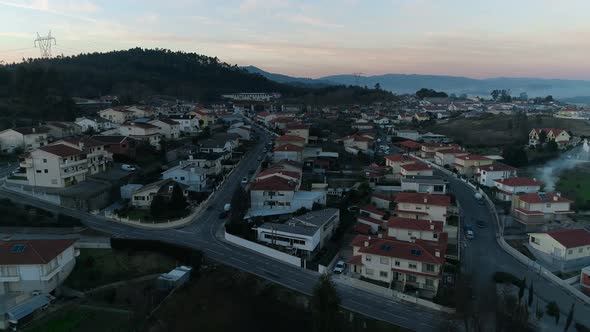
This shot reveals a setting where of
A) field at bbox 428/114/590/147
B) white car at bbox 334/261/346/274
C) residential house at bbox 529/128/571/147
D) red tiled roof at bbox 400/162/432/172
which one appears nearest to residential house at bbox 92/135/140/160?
white car at bbox 334/261/346/274

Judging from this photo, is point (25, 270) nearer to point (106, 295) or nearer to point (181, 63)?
point (106, 295)

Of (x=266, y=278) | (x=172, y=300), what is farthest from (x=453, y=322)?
(x=172, y=300)

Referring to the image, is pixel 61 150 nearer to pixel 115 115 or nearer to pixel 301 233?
pixel 301 233

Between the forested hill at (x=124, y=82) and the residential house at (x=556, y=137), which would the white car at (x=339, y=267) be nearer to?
the forested hill at (x=124, y=82)

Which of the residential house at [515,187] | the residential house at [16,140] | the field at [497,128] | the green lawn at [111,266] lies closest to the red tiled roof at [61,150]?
the residential house at [16,140]

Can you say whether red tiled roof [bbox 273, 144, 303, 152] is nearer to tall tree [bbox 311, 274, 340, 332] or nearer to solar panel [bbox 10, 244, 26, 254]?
solar panel [bbox 10, 244, 26, 254]

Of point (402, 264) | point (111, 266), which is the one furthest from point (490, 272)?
point (111, 266)
